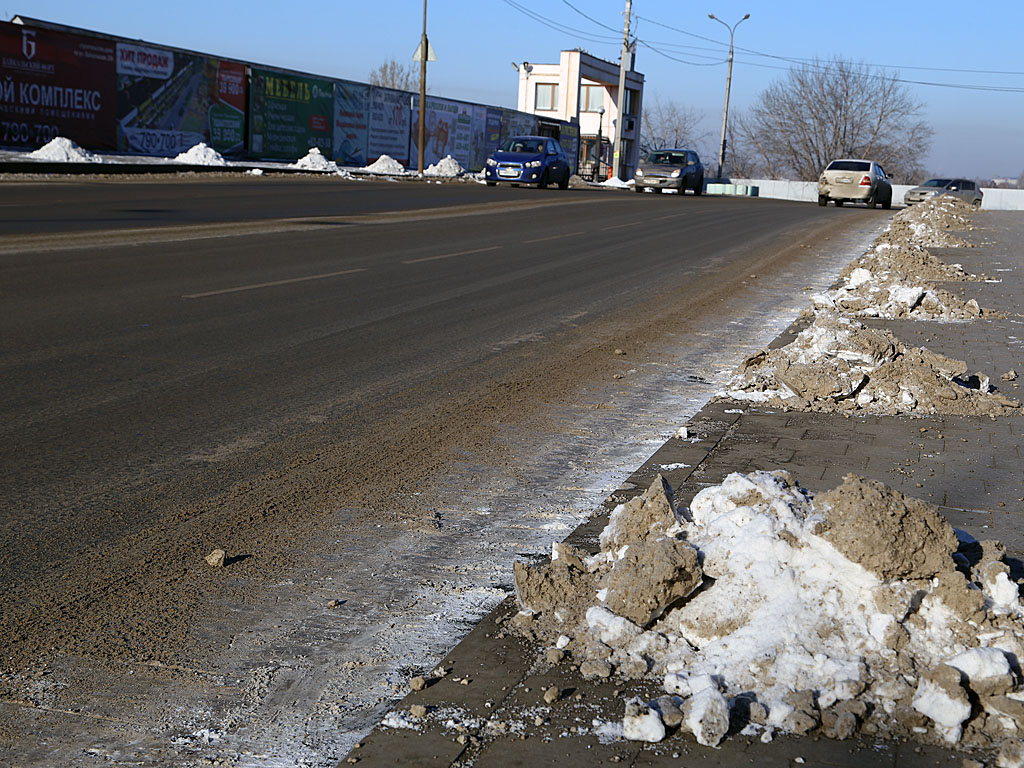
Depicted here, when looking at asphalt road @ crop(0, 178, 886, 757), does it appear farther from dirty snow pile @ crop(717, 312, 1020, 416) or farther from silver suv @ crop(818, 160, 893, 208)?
silver suv @ crop(818, 160, 893, 208)

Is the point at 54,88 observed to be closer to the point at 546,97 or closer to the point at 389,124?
the point at 389,124

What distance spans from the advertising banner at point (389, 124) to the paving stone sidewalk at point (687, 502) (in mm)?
40225

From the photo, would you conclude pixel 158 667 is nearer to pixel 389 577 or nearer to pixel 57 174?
pixel 389 577

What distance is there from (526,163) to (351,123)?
9922 mm

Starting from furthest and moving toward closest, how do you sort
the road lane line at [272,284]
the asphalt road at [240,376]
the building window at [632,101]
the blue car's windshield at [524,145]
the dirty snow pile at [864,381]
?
1. the building window at [632,101]
2. the blue car's windshield at [524,145]
3. the road lane line at [272,284]
4. the dirty snow pile at [864,381]
5. the asphalt road at [240,376]

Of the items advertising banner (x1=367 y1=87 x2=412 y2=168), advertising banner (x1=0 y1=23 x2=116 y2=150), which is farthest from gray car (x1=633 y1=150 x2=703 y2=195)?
advertising banner (x1=0 y1=23 x2=116 y2=150)

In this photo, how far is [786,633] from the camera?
3162mm

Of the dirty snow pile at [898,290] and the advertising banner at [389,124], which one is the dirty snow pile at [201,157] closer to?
the advertising banner at [389,124]

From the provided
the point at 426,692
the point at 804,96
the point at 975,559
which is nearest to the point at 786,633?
the point at 975,559

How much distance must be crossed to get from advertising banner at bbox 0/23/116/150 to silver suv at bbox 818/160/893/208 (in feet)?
79.0

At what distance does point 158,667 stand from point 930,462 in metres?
3.77

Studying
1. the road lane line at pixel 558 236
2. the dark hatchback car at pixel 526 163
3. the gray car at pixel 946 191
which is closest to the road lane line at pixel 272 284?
the road lane line at pixel 558 236

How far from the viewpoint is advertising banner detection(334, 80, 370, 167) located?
146 ft

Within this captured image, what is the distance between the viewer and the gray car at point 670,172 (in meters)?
42.9
